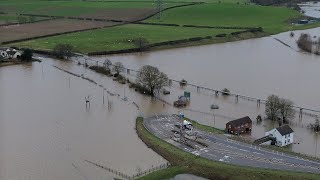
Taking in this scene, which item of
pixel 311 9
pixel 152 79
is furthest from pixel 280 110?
pixel 311 9

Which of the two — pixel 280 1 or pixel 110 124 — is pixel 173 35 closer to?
pixel 110 124

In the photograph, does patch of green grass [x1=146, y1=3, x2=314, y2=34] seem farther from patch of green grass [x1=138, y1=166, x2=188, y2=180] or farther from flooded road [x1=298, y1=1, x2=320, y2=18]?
patch of green grass [x1=138, y1=166, x2=188, y2=180]

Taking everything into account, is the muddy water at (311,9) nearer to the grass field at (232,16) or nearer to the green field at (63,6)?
the grass field at (232,16)

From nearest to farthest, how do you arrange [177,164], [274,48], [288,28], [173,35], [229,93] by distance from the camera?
[177,164] → [229,93] → [274,48] → [173,35] → [288,28]

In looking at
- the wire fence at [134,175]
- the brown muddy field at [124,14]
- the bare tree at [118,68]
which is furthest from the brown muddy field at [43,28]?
the wire fence at [134,175]

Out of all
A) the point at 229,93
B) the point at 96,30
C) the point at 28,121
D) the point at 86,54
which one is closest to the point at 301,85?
the point at 229,93

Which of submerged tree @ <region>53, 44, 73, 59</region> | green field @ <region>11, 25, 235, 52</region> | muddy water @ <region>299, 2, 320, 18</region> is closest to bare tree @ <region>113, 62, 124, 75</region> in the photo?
submerged tree @ <region>53, 44, 73, 59</region>
